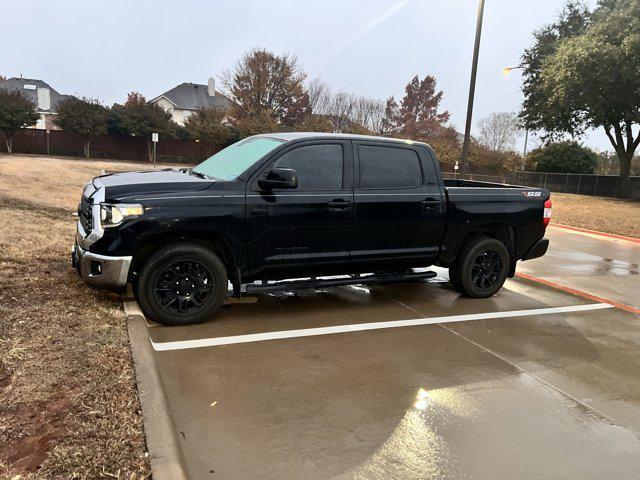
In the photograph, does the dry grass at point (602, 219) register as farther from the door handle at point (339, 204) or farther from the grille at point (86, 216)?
the grille at point (86, 216)

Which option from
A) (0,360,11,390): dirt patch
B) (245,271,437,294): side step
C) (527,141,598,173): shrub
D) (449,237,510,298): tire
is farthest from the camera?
(527,141,598,173): shrub

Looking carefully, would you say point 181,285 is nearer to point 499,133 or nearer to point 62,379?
point 62,379

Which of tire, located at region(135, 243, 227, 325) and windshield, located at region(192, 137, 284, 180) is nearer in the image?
tire, located at region(135, 243, 227, 325)

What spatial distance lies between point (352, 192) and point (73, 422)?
11.4ft

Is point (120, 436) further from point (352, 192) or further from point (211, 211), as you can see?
point (352, 192)

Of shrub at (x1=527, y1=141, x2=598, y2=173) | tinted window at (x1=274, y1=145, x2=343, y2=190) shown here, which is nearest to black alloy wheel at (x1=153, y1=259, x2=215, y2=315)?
tinted window at (x1=274, y1=145, x2=343, y2=190)

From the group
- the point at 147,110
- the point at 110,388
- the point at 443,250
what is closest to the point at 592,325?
the point at 443,250

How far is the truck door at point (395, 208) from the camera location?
223 inches

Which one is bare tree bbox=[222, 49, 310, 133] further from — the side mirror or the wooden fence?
the side mirror

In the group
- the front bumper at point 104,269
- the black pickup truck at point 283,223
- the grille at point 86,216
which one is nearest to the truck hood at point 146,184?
the black pickup truck at point 283,223

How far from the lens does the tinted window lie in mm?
5352

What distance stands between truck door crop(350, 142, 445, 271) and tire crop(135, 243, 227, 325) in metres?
1.56

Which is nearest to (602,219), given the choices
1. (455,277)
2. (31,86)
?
(455,277)

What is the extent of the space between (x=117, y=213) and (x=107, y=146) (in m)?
41.1
